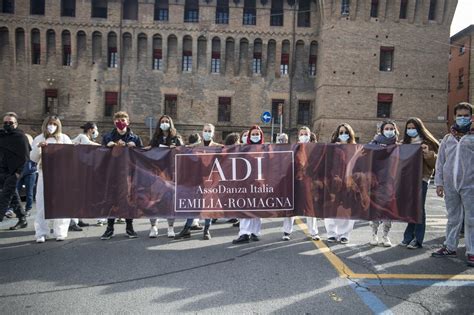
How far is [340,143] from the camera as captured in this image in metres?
5.77

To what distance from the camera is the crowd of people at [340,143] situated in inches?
197

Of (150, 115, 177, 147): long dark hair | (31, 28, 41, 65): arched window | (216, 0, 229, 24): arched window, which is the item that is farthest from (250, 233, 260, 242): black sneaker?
(31, 28, 41, 65): arched window

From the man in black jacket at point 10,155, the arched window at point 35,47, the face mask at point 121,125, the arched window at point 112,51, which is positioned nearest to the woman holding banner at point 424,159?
the face mask at point 121,125

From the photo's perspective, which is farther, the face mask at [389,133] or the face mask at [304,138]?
the face mask at [304,138]

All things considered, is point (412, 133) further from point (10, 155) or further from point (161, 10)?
point (161, 10)

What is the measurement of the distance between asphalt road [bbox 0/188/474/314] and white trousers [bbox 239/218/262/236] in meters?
0.26

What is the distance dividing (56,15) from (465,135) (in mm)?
30833

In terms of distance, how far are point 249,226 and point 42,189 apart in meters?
3.80

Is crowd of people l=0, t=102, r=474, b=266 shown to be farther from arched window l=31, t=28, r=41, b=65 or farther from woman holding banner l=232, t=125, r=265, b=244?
arched window l=31, t=28, r=41, b=65

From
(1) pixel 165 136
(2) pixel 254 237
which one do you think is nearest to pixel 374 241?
(2) pixel 254 237

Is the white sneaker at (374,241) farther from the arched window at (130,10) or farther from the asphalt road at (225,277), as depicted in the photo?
the arched window at (130,10)

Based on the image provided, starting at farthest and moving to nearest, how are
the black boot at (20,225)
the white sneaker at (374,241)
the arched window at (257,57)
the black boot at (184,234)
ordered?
the arched window at (257,57)
the black boot at (20,225)
the black boot at (184,234)
the white sneaker at (374,241)

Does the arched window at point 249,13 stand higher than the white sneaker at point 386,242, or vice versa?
the arched window at point 249,13

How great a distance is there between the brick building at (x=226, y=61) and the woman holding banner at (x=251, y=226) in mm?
20598
